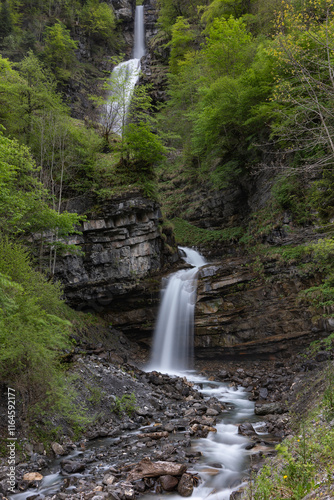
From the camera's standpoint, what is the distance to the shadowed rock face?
13461 millimetres

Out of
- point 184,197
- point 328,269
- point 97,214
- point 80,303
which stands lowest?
point 80,303

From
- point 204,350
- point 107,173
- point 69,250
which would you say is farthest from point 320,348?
point 107,173

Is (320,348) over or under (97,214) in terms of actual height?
under

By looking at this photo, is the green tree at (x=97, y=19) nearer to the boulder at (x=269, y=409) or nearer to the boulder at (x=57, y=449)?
the boulder at (x=269, y=409)

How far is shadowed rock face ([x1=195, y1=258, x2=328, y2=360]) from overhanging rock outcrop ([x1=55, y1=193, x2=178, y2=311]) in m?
3.80

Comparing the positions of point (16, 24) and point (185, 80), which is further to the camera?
point (16, 24)

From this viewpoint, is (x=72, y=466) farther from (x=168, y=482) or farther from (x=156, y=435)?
(x=156, y=435)

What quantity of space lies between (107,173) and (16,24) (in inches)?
1159

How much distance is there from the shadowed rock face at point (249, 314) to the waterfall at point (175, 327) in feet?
1.69

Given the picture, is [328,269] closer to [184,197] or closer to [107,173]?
[107,173]

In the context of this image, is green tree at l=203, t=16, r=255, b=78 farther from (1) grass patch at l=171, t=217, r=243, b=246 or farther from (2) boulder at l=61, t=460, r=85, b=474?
(2) boulder at l=61, t=460, r=85, b=474

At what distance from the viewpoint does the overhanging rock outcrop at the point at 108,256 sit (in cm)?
1526

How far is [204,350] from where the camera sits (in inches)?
603

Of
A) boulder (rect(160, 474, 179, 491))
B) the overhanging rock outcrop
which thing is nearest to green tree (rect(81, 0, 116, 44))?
the overhanging rock outcrop
